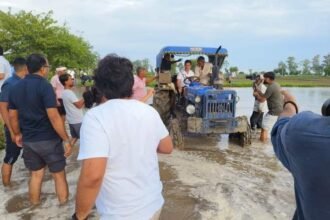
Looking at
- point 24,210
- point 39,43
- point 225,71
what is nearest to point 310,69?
point 39,43

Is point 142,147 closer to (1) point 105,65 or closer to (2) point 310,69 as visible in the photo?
(1) point 105,65

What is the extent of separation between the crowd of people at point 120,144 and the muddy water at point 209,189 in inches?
17.7

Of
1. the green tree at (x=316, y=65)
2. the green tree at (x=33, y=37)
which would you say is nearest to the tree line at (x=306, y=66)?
the green tree at (x=316, y=65)

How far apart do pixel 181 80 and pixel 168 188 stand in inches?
181

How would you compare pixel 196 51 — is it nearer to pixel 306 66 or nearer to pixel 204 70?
pixel 204 70

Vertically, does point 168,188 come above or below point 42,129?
below

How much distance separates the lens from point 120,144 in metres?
2.20

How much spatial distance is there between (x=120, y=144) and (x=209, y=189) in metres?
3.71

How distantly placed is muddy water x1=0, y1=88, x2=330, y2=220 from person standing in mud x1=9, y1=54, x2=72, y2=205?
45 centimetres

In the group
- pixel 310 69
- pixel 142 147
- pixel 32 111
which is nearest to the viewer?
pixel 142 147

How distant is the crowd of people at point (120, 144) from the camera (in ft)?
4.54

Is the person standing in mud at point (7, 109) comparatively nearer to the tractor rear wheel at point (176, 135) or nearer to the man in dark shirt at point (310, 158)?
the tractor rear wheel at point (176, 135)

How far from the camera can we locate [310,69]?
Answer: 104 metres

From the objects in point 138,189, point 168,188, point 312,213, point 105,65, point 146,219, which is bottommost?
point 168,188
